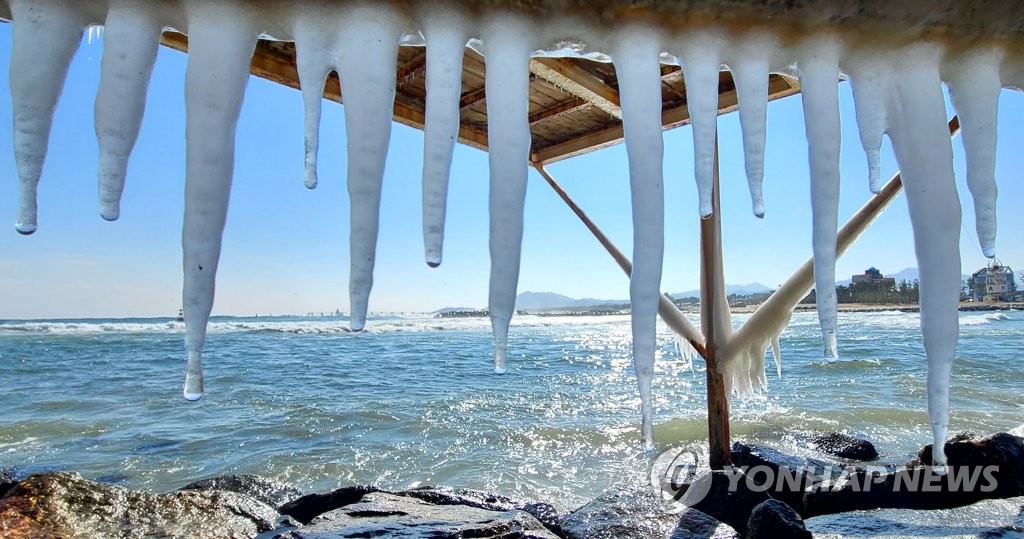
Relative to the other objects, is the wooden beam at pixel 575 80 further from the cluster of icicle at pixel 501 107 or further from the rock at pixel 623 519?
the rock at pixel 623 519

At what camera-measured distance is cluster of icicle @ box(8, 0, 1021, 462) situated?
30.8 inches

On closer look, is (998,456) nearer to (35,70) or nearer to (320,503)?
(320,503)

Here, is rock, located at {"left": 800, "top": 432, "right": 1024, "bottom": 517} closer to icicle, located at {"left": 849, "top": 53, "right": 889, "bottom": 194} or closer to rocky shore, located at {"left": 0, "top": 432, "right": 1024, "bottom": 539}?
rocky shore, located at {"left": 0, "top": 432, "right": 1024, "bottom": 539}

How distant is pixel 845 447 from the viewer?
546cm

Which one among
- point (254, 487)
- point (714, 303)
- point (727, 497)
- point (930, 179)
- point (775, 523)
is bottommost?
point (254, 487)

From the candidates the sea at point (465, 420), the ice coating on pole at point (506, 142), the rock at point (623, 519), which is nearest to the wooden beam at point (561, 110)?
the sea at point (465, 420)

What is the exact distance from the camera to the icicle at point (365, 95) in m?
0.83

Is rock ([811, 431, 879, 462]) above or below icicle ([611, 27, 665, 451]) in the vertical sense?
below

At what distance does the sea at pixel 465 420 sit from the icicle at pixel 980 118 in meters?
2.26

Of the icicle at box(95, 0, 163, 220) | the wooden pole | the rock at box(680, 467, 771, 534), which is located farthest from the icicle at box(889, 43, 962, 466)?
the rock at box(680, 467, 771, 534)

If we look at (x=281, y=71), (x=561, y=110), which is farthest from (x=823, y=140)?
(x=561, y=110)

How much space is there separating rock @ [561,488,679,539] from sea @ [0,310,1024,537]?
809 mm

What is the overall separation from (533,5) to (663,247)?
1.46ft

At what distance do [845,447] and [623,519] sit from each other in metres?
3.81
